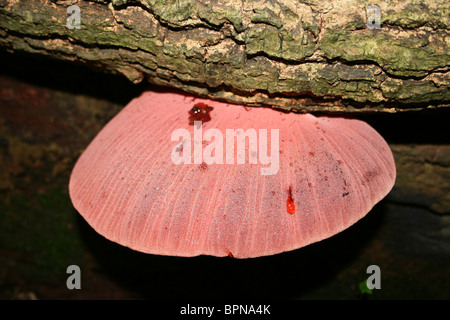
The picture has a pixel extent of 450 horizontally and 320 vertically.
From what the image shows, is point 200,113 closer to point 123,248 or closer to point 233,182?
point 233,182

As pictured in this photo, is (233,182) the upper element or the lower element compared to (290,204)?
upper

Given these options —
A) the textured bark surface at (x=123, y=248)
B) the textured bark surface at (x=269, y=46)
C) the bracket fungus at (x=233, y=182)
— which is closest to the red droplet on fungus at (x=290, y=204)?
the bracket fungus at (x=233, y=182)

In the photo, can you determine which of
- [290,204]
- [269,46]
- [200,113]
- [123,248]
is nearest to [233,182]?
[290,204]

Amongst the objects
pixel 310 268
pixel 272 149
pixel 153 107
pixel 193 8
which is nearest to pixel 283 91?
pixel 272 149

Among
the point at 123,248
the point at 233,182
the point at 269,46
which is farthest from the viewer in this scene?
the point at 123,248

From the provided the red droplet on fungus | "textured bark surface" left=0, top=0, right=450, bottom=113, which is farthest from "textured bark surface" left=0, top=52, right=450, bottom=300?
→ the red droplet on fungus

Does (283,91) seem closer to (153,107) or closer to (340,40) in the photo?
(340,40)
